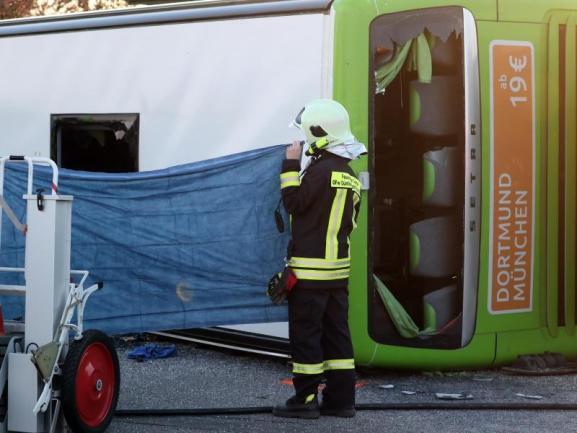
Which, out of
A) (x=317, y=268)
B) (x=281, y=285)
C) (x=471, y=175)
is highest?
(x=471, y=175)

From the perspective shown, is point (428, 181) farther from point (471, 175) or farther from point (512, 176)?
point (512, 176)

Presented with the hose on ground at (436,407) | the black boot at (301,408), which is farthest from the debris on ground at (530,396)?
the black boot at (301,408)

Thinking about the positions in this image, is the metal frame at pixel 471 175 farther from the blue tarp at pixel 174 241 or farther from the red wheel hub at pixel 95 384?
the red wheel hub at pixel 95 384

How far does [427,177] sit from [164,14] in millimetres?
2425

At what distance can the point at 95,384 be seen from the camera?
16.6ft

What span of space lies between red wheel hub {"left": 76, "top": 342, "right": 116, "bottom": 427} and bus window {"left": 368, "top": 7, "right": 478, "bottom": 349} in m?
2.11

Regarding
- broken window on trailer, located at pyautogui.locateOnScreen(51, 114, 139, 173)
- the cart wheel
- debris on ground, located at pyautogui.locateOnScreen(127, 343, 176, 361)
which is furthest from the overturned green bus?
the cart wheel

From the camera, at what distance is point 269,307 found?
242 inches

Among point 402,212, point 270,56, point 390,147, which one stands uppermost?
point 270,56

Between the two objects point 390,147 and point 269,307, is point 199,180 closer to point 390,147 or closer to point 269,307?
point 269,307

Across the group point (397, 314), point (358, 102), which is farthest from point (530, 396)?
point (358, 102)

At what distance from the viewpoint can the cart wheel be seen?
4.80 metres

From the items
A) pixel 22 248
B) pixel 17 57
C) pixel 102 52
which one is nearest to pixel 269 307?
pixel 22 248

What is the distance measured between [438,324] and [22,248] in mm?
2883
